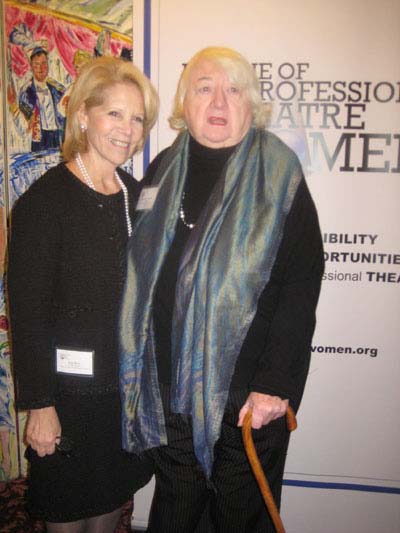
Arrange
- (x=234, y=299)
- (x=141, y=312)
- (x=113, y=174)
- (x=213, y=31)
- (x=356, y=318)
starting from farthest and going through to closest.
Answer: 1. (x=356, y=318)
2. (x=213, y=31)
3. (x=113, y=174)
4. (x=141, y=312)
5. (x=234, y=299)

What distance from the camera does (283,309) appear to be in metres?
1.23

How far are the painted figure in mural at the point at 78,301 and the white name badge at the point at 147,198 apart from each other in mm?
47

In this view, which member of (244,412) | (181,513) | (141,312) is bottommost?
(181,513)

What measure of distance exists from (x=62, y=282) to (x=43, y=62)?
3.68 ft

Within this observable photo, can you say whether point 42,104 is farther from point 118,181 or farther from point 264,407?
point 264,407

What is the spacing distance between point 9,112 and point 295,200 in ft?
4.64

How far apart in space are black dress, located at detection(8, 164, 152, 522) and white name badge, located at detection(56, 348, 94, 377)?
0.05 feet

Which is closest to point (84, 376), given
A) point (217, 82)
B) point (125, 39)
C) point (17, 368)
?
point (17, 368)

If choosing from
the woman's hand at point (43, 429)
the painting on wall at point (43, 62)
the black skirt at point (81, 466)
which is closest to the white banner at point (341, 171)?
the painting on wall at point (43, 62)

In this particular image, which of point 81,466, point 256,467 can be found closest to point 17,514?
point 81,466

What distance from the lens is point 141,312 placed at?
1335mm

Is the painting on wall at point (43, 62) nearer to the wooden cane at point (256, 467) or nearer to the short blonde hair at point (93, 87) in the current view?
the short blonde hair at point (93, 87)

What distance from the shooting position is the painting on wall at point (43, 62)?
1816 millimetres

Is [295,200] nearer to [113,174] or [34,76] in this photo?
[113,174]
